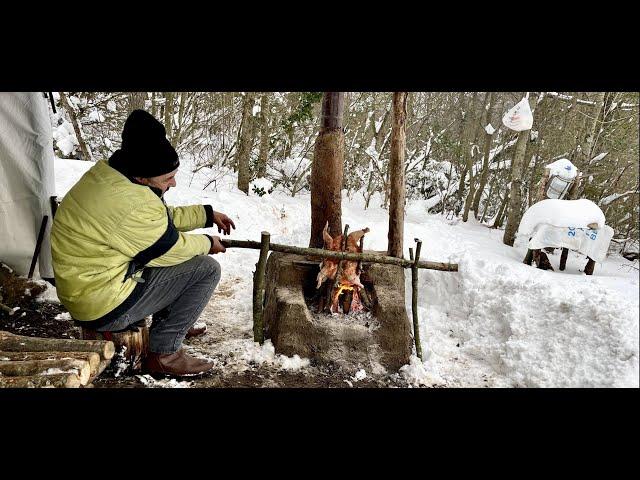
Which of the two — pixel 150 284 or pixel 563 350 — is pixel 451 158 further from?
pixel 150 284

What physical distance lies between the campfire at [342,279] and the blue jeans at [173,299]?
1085 millimetres

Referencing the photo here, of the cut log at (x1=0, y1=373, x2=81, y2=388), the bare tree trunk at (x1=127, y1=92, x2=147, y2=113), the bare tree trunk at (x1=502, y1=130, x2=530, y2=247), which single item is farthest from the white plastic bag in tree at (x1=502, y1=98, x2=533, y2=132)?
the bare tree trunk at (x1=127, y1=92, x2=147, y2=113)

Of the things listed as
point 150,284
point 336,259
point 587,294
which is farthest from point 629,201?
point 150,284

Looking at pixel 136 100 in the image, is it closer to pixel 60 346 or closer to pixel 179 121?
pixel 179 121

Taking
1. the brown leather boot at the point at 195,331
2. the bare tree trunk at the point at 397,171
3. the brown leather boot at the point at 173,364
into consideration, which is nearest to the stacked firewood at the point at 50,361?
the brown leather boot at the point at 173,364

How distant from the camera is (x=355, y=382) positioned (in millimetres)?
2971

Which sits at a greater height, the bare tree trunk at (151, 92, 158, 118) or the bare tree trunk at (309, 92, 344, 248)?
the bare tree trunk at (151, 92, 158, 118)

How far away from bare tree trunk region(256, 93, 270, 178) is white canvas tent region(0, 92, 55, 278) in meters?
4.96

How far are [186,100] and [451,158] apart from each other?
6.08 metres

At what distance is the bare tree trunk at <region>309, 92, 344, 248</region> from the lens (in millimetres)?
3404

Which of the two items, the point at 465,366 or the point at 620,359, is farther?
the point at 465,366

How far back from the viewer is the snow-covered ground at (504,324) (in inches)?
112

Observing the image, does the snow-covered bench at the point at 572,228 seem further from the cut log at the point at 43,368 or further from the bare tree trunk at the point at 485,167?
the bare tree trunk at the point at 485,167

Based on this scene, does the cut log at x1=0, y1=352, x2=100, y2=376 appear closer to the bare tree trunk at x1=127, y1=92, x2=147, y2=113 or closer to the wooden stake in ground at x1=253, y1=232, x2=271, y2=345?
the wooden stake in ground at x1=253, y1=232, x2=271, y2=345
